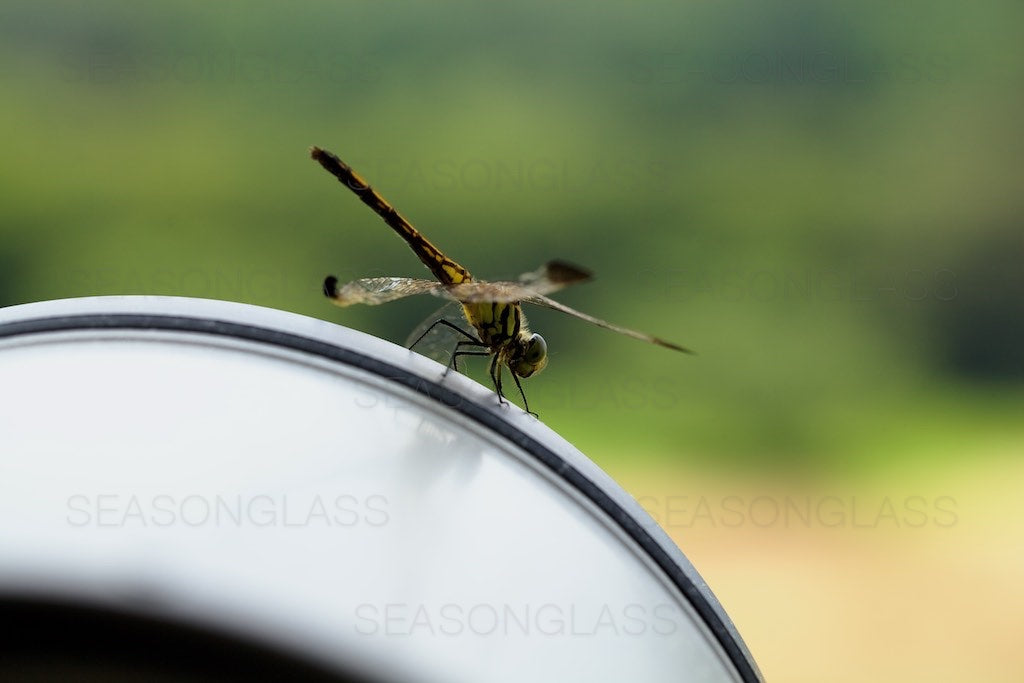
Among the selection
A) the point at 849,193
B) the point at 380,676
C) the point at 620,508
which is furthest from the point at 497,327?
the point at 849,193

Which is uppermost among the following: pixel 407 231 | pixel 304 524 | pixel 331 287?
pixel 407 231

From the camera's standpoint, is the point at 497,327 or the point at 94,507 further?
the point at 497,327

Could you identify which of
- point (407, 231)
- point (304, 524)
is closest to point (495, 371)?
point (407, 231)

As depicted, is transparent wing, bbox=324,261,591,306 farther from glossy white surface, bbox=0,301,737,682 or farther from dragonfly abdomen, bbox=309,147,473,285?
Result: glossy white surface, bbox=0,301,737,682

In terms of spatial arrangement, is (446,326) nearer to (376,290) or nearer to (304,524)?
(376,290)

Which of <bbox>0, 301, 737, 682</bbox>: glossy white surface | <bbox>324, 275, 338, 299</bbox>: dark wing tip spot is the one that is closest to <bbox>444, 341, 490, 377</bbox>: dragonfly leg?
<bbox>324, 275, 338, 299</bbox>: dark wing tip spot

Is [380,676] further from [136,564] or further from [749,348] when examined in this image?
[749,348]

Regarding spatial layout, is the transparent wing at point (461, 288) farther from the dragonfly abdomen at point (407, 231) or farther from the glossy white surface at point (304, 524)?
the glossy white surface at point (304, 524)

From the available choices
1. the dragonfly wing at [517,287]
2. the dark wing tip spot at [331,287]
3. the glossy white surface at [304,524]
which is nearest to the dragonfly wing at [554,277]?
the dragonfly wing at [517,287]
